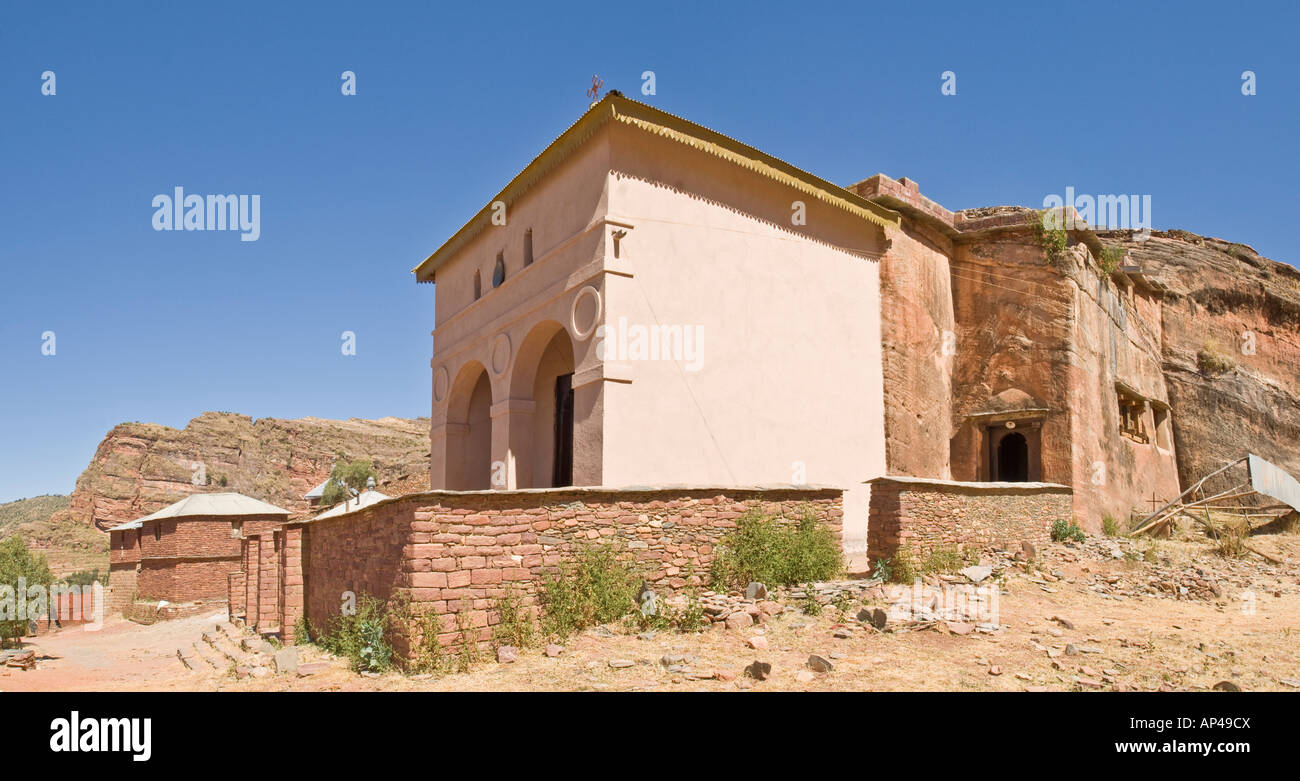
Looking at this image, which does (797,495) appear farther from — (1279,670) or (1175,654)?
(1279,670)

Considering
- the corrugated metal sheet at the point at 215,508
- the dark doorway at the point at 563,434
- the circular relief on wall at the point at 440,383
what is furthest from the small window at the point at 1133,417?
the corrugated metal sheet at the point at 215,508

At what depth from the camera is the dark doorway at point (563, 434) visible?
1587 cm

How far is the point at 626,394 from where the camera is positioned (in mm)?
12305

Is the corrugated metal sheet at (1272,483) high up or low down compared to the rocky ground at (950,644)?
up

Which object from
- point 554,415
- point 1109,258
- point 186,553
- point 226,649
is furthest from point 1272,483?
point 186,553

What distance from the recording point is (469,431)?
1889 centimetres

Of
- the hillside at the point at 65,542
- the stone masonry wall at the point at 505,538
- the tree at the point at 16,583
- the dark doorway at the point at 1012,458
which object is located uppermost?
the dark doorway at the point at 1012,458

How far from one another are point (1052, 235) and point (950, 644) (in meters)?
11.8

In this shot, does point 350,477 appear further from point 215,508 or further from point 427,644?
point 427,644

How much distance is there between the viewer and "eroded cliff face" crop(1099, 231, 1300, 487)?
22.2 m

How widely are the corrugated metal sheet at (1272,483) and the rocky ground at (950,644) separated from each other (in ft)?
15.9

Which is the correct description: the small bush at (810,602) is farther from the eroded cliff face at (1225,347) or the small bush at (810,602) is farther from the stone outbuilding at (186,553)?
the stone outbuilding at (186,553)
